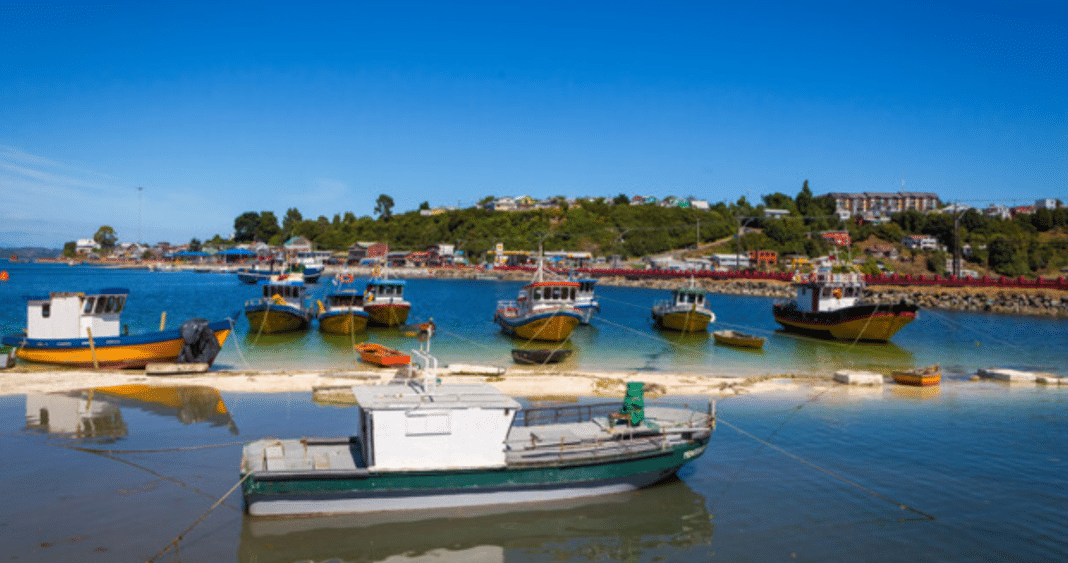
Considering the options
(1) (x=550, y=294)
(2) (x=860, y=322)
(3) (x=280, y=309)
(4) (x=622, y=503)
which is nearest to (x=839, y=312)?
(2) (x=860, y=322)

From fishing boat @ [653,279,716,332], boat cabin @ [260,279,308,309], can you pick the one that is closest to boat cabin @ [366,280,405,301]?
boat cabin @ [260,279,308,309]

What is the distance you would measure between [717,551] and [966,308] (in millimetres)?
76495

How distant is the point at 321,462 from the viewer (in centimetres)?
A: 1461

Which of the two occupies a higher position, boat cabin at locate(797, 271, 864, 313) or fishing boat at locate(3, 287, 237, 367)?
boat cabin at locate(797, 271, 864, 313)

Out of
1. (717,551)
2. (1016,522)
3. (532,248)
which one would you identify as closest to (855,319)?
(1016,522)

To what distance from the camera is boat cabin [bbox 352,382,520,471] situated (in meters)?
13.9

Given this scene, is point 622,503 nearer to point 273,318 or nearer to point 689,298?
point 273,318

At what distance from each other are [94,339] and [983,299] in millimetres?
84038

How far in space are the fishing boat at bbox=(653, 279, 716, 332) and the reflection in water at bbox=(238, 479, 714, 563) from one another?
36555 mm

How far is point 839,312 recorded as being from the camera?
155 ft

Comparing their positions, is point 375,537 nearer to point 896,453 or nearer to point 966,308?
point 896,453

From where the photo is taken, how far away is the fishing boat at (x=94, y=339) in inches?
1144

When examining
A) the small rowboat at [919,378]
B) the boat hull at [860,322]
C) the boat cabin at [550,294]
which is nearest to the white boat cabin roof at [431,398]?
the small rowboat at [919,378]

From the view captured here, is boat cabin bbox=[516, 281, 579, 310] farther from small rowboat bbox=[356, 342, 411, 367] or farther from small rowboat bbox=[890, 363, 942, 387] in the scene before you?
small rowboat bbox=[890, 363, 942, 387]
